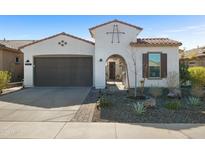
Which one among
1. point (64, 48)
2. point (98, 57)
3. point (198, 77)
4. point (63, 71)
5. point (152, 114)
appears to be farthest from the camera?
point (63, 71)

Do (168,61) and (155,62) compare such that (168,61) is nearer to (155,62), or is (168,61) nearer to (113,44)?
(155,62)

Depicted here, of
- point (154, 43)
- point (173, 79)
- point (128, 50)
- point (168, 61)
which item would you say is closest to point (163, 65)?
point (168, 61)

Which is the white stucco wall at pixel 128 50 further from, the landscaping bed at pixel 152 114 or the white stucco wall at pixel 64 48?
the landscaping bed at pixel 152 114

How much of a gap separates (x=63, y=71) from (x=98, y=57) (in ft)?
12.3

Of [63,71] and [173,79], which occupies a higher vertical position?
[63,71]

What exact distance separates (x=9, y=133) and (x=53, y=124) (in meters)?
1.37

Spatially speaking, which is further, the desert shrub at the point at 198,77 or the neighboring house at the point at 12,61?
the neighboring house at the point at 12,61

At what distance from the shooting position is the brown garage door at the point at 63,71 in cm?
1861

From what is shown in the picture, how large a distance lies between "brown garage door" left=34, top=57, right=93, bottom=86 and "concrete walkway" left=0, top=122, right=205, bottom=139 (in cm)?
1149

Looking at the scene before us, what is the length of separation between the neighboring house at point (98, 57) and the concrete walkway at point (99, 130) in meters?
9.58

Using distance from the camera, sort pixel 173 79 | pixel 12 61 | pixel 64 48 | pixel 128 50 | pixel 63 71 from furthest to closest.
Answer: pixel 12 61, pixel 63 71, pixel 64 48, pixel 128 50, pixel 173 79

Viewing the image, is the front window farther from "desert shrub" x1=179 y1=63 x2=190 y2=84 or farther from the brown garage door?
the brown garage door

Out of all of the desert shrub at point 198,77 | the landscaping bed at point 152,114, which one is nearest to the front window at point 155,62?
the desert shrub at point 198,77

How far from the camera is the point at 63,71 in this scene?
61.5 ft
